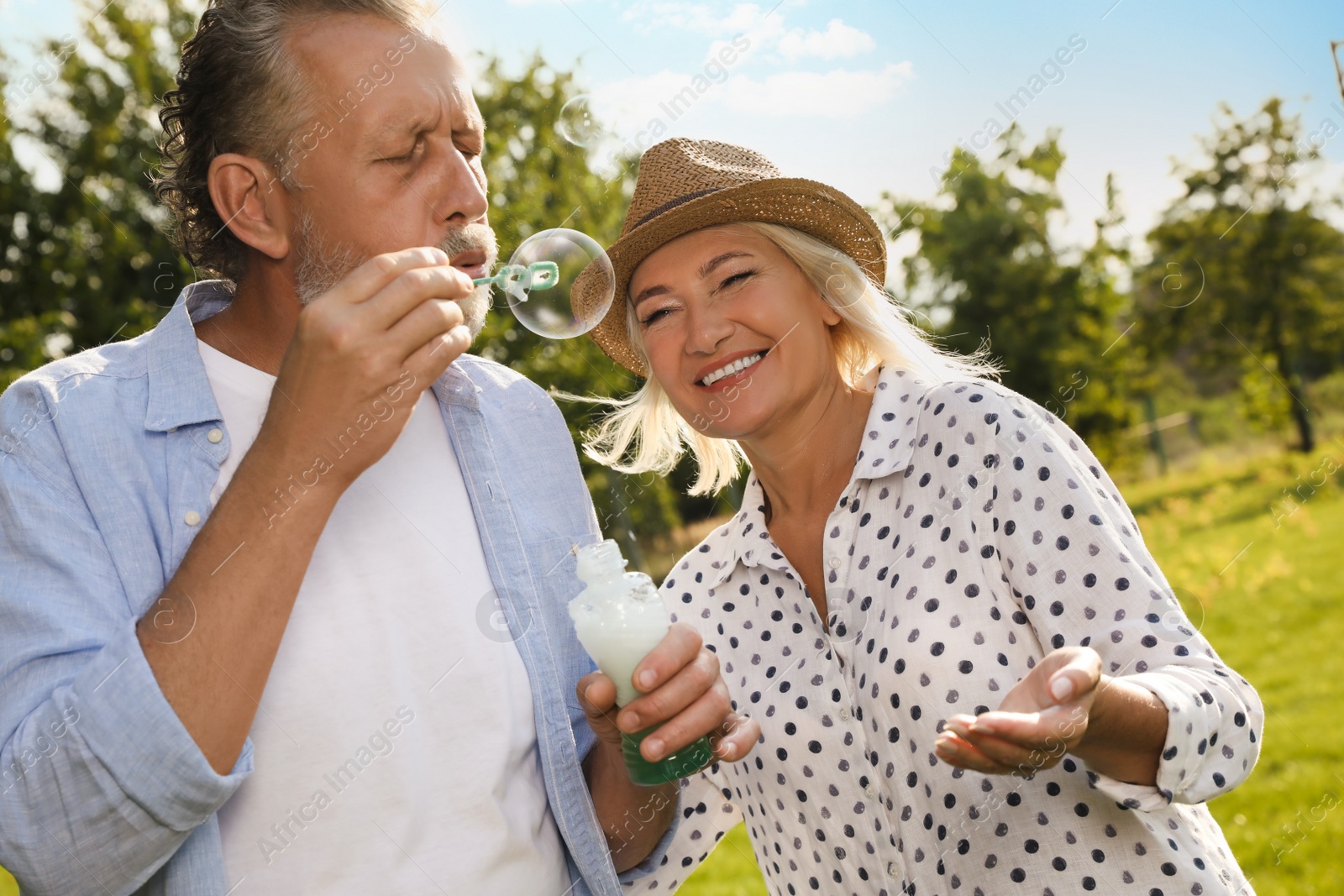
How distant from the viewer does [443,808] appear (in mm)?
2084

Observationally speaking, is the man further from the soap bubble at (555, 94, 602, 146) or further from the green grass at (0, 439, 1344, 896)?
the green grass at (0, 439, 1344, 896)

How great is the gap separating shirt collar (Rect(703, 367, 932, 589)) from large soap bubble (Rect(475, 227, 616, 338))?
2.36 ft

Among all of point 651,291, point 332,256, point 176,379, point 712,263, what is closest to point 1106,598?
point 712,263

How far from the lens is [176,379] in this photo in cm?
215

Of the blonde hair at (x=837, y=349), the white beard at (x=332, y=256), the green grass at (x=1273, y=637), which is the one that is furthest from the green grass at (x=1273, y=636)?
the white beard at (x=332, y=256)

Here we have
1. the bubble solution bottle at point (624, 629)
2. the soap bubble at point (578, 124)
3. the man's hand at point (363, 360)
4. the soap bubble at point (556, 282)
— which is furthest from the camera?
the soap bubble at point (578, 124)

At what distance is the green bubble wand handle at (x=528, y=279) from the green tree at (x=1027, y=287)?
15.2m

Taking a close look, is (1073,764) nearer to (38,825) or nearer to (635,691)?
(635,691)

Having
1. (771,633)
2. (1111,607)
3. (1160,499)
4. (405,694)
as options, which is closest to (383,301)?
(405,694)

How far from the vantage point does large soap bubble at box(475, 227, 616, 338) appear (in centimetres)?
283

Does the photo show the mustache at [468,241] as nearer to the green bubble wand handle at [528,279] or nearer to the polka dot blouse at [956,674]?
the green bubble wand handle at [528,279]

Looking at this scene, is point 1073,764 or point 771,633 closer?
point 1073,764

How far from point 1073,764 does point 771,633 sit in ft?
2.74

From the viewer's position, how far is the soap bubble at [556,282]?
2.83 metres
